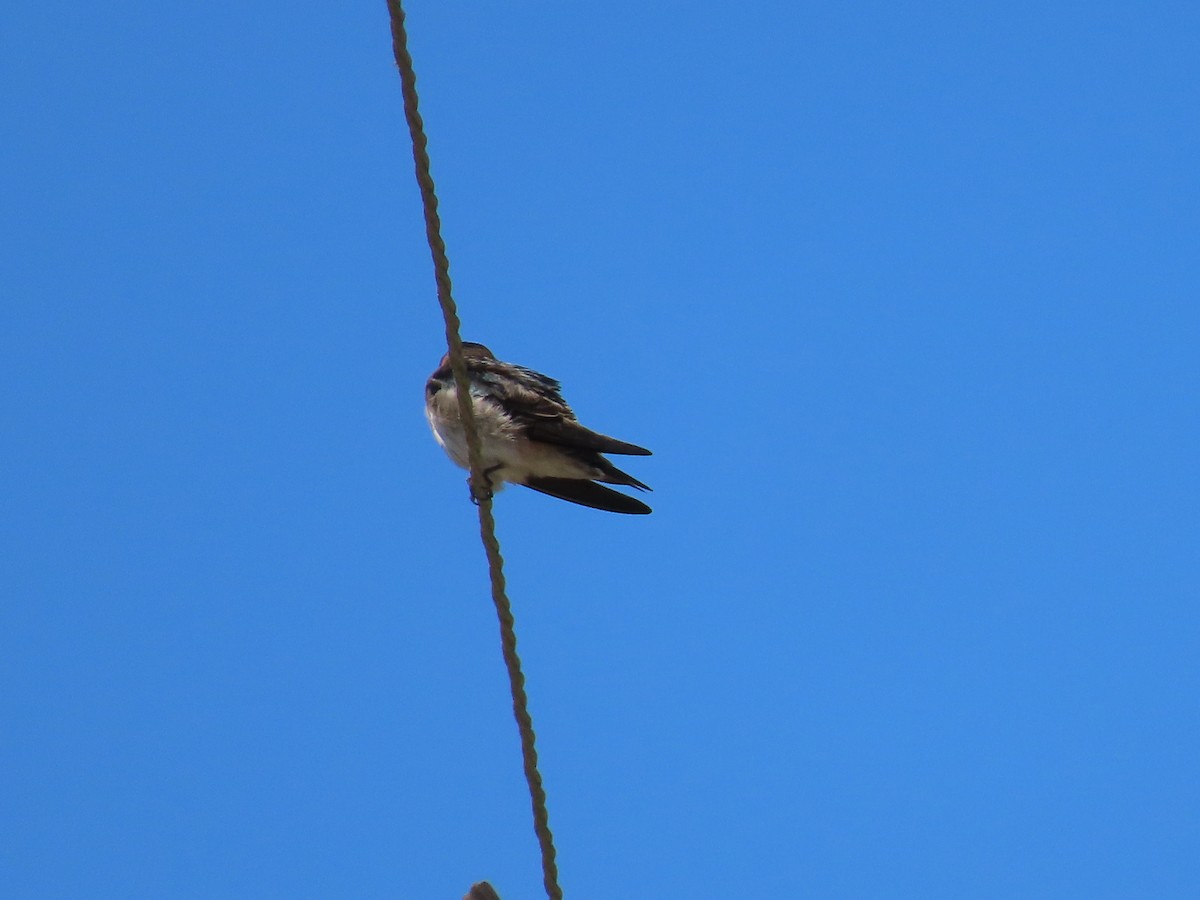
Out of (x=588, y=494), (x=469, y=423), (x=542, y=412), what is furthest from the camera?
(x=588, y=494)

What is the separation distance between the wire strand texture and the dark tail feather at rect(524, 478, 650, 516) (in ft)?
9.18

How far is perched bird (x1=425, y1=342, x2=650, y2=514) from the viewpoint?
707 centimetres


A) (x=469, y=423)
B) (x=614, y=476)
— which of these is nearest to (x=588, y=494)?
(x=614, y=476)

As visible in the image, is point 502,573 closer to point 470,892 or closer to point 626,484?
point 470,892

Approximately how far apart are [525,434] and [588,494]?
0.69 m

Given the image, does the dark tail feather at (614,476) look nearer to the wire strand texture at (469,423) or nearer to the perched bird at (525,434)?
the perched bird at (525,434)

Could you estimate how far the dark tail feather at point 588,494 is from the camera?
7.57m

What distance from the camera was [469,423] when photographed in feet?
15.7

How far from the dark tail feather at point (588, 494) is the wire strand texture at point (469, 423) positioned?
2797 mm

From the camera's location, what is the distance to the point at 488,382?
23.8ft

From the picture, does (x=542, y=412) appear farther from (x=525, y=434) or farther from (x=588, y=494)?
(x=588, y=494)

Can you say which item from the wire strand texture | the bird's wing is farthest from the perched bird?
the wire strand texture

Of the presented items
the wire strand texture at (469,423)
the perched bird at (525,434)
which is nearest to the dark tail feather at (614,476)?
the perched bird at (525,434)

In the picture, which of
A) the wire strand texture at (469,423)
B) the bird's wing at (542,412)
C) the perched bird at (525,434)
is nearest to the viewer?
the wire strand texture at (469,423)
